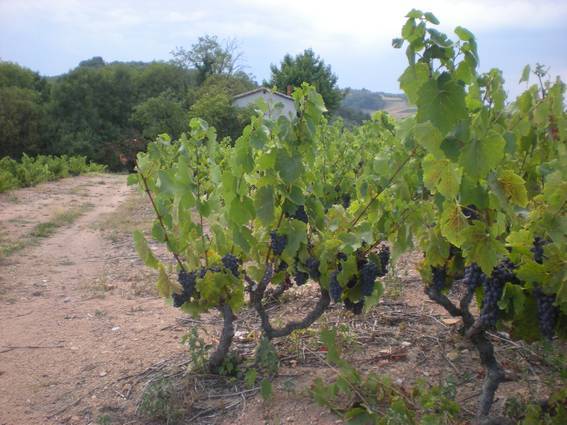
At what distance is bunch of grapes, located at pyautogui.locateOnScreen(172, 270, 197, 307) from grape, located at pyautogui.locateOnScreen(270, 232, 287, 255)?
1.75 feet

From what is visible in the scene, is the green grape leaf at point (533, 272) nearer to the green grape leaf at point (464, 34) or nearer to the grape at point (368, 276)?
the grape at point (368, 276)

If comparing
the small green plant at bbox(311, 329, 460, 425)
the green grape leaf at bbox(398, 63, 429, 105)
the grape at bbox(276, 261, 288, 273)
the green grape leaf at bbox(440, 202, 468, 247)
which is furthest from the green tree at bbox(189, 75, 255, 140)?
the green grape leaf at bbox(398, 63, 429, 105)

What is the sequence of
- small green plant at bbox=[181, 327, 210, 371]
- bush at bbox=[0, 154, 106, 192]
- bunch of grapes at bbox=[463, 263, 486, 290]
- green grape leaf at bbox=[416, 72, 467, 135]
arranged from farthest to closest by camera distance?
bush at bbox=[0, 154, 106, 192] < small green plant at bbox=[181, 327, 210, 371] < bunch of grapes at bbox=[463, 263, 486, 290] < green grape leaf at bbox=[416, 72, 467, 135]

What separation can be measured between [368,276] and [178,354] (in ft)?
5.33

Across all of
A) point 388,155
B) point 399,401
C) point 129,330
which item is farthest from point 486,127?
point 129,330

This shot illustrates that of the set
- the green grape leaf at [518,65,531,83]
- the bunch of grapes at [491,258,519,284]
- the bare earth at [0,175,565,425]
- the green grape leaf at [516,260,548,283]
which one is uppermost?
the green grape leaf at [518,65,531,83]

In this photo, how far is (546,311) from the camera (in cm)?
205

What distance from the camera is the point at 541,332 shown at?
2230 mm

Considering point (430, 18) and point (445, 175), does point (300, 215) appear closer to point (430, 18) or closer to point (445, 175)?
point (445, 175)

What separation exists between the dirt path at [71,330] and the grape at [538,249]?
93.1 inches

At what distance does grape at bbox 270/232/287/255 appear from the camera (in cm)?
270

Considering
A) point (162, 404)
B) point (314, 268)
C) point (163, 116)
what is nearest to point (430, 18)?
point (314, 268)

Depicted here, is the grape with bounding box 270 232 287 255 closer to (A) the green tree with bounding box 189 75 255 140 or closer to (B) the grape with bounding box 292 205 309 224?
(B) the grape with bounding box 292 205 309 224

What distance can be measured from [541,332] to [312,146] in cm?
130
